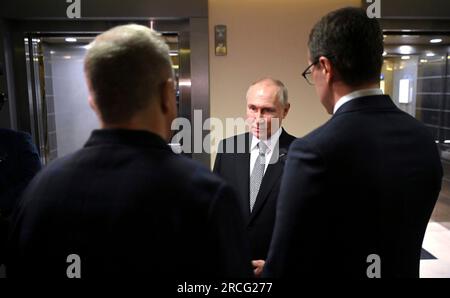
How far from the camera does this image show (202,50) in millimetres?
2625

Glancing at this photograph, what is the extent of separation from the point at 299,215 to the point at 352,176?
0.16 metres

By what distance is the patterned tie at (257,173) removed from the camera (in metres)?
1.72

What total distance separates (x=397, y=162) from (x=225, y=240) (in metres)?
0.50

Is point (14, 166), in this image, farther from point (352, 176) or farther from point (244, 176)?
point (352, 176)

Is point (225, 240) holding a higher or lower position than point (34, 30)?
lower

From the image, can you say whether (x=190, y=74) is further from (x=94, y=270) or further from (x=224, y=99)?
(x=94, y=270)

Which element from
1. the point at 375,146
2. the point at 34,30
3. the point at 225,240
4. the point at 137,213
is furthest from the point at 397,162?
the point at 34,30

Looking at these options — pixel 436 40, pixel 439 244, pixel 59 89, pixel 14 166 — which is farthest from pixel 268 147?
pixel 439 244

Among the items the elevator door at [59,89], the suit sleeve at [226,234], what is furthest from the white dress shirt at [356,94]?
the elevator door at [59,89]

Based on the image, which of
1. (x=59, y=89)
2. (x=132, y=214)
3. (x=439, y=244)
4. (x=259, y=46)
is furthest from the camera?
(x=439, y=244)

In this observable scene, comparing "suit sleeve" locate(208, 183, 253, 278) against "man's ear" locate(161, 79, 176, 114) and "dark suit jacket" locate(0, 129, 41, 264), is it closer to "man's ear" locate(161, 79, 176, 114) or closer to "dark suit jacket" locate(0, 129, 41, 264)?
"man's ear" locate(161, 79, 176, 114)

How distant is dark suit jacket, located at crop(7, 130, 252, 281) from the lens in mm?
700

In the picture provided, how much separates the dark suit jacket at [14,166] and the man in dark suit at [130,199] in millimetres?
1134

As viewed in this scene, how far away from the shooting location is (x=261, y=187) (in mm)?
1665
